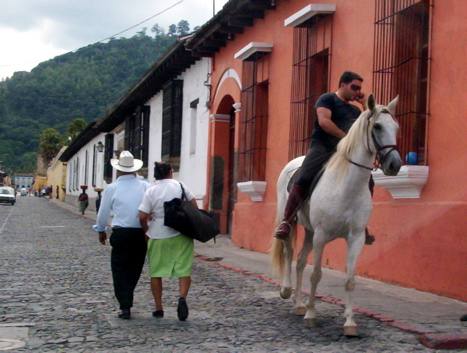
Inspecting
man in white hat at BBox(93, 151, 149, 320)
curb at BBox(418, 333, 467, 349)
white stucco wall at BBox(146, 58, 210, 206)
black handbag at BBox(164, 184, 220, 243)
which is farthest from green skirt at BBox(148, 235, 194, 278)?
white stucco wall at BBox(146, 58, 210, 206)

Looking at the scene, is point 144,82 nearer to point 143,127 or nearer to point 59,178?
point 143,127

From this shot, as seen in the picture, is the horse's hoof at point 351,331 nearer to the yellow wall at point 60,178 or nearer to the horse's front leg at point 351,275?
the horse's front leg at point 351,275

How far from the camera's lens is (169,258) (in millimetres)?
7156

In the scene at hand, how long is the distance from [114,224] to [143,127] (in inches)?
797

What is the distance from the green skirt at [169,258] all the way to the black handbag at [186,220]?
147 millimetres

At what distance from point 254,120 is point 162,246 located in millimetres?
7990

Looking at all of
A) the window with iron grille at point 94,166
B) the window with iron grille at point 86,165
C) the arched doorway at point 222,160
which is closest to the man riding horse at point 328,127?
the arched doorway at point 222,160

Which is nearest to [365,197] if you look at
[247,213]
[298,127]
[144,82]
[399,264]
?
[399,264]

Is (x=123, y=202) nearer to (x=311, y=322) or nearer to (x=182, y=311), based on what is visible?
(x=182, y=311)

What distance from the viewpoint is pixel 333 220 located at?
6.64 metres

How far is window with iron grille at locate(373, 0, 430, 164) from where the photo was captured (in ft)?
29.3

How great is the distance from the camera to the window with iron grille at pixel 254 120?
48.4 feet

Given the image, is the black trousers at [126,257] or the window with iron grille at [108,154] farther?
the window with iron grille at [108,154]

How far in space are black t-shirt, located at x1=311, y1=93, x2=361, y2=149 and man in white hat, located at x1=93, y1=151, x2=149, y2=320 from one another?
5.77 feet
